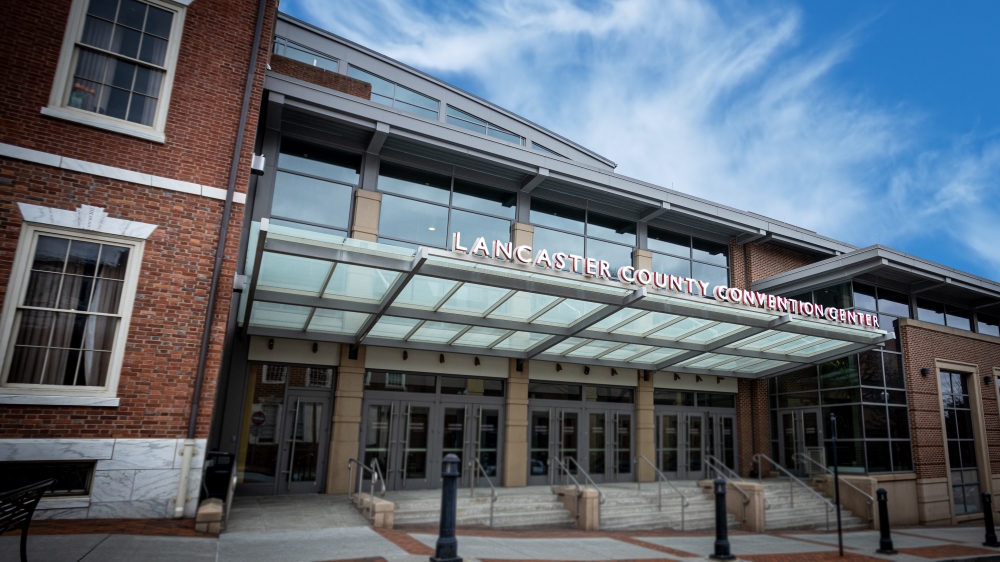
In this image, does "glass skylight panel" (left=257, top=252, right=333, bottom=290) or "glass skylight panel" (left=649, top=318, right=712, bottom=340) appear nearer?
"glass skylight panel" (left=257, top=252, right=333, bottom=290)

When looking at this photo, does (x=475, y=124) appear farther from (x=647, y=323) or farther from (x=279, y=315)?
(x=279, y=315)

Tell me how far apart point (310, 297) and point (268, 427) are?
3.93m

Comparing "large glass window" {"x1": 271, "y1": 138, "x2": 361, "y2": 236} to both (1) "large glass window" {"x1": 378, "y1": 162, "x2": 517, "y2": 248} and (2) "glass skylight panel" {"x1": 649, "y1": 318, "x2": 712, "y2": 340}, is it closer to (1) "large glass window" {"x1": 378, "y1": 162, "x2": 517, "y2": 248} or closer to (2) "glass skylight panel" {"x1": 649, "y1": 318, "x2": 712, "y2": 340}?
(1) "large glass window" {"x1": 378, "y1": 162, "x2": 517, "y2": 248}

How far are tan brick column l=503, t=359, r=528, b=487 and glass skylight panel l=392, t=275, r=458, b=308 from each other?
16.2ft

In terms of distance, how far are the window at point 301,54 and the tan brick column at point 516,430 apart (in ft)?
53.0

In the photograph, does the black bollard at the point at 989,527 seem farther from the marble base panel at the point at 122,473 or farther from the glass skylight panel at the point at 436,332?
the marble base panel at the point at 122,473

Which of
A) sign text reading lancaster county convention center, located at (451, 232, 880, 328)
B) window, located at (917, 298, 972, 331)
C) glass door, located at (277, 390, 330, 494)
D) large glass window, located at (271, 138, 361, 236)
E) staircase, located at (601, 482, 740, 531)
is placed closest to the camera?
sign text reading lancaster county convention center, located at (451, 232, 880, 328)

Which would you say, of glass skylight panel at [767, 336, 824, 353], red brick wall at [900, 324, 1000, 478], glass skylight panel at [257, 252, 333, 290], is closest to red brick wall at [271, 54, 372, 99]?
glass skylight panel at [257, 252, 333, 290]

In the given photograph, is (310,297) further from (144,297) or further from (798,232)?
(798,232)

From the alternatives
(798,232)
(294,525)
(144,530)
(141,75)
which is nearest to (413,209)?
(141,75)

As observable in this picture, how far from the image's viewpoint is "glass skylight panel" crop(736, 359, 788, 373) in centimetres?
1870

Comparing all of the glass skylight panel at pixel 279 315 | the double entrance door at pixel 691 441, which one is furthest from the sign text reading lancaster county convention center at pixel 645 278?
the double entrance door at pixel 691 441

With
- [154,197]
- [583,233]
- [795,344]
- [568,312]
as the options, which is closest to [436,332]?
[568,312]

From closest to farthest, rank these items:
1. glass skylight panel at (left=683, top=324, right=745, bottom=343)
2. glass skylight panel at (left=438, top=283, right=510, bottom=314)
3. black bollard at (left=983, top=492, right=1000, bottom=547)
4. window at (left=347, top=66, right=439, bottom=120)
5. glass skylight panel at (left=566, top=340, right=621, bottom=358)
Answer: glass skylight panel at (left=438, top=283, right=510, bottom=314) → black bollard at (left=983, top=492, right=1000, bottom=547) → glass skylight panel at (left=683, top=324, right=745, bottom=343) → glass skylight panel at (left=566, top=340, right=621, bottom=358) → window at (left=347, top=66, right=439, bottom=120)
